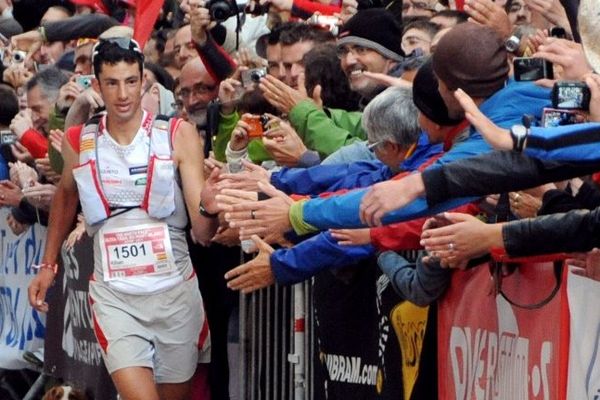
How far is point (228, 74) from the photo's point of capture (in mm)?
11586

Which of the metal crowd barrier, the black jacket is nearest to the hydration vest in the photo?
the metal crowd barrier

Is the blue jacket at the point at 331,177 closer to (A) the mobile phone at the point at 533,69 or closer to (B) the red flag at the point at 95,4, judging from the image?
(A) the mobile phone at the point at 533,69

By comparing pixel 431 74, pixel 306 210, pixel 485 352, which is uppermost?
pixel 431 74

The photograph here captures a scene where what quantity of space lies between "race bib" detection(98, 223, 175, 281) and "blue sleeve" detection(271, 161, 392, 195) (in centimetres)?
167

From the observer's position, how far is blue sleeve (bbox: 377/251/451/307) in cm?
750

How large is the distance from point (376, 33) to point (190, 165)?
4.43 feet

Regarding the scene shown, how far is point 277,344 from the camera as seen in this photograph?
9.71 metres

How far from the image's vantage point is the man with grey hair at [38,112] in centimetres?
1274

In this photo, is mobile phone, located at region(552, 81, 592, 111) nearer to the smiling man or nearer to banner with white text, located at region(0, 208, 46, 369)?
the smiling man

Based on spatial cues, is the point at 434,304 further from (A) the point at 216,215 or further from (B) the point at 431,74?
(A) the point at 216,215

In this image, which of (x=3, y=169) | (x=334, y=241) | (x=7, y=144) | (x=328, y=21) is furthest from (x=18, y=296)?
(x=334, y=241)

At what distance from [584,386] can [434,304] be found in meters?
1.61

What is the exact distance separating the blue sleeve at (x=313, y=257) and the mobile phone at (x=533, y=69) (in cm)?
161

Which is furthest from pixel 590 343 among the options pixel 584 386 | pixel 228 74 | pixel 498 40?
pixel 228 74
